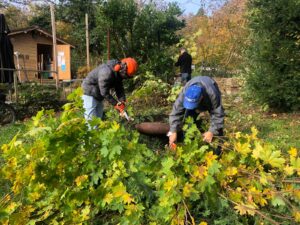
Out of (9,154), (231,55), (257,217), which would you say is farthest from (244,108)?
(9,154)

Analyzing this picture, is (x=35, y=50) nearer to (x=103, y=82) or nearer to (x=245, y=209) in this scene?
(x=103, y=82)

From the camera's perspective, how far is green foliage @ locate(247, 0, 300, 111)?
340 inches

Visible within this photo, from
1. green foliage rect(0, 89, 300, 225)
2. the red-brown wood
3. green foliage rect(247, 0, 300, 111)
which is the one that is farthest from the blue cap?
green foliage rect(247, 0, 300, 111)

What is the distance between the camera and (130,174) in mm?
2596

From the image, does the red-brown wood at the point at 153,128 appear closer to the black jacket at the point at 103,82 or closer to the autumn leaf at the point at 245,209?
the black jacket at the point at 103,82

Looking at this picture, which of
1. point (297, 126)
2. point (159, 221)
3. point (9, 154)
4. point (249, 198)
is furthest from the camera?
point (297, 126)

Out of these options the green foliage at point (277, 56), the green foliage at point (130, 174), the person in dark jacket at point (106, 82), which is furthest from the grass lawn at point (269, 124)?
the green foliage at point (130, 174)

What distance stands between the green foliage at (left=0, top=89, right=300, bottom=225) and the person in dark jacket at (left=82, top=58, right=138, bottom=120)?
7.47 ft

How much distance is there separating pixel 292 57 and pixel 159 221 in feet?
23.5

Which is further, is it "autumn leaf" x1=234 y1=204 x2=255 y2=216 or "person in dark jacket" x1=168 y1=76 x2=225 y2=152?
"person in dark jacket" x1=168 y1=76 x2=225 y2=152

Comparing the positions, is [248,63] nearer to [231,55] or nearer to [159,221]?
[231,55]

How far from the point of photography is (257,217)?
9.07 ft

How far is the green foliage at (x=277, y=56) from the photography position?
865 cm

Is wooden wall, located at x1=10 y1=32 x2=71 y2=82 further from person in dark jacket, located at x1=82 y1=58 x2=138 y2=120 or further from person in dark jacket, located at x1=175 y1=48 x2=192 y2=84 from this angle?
person in dark jacket, located at x1=82 y1=58 x2=138 y2=120
